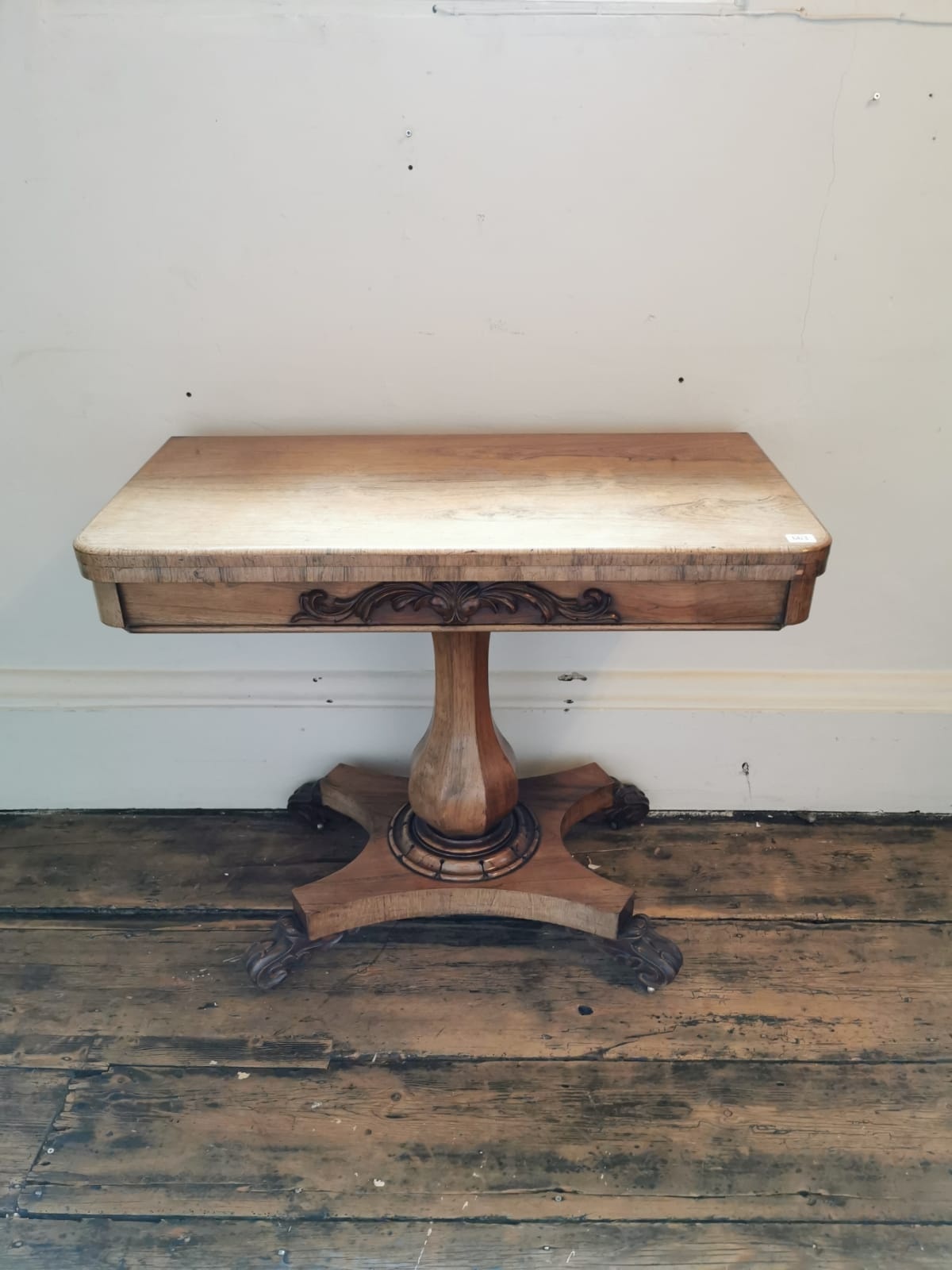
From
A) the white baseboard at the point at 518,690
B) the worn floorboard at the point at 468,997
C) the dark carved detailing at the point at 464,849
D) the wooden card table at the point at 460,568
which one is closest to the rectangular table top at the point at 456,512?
the wooden card table at the point at 460,568

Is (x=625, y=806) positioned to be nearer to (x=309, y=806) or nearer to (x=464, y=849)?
(x=464, y=849)

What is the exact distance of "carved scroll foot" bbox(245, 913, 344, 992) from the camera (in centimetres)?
147

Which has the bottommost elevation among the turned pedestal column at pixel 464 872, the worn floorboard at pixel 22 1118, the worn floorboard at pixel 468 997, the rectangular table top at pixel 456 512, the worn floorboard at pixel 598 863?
the worn floorboard at pixel 598 863

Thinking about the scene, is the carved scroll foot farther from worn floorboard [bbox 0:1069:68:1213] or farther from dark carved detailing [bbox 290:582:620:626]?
dark carved detailing [bbox 290:582:620:626]

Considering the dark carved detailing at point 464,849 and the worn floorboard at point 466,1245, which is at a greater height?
the dark carved detailing at point 464,849

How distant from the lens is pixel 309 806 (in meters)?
1.76

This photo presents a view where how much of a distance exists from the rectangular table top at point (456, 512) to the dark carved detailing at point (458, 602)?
4cm

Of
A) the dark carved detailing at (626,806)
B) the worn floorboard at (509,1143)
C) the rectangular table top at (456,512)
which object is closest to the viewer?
the rectangular table top at (456,512)

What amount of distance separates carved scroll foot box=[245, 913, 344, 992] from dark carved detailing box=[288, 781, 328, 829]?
0.90ft

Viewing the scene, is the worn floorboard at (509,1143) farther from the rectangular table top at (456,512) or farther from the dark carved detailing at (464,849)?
the rectangular table top at (456,512)

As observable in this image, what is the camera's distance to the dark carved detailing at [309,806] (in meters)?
1.76

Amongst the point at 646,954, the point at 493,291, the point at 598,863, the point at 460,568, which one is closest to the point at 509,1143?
the point at 646,954

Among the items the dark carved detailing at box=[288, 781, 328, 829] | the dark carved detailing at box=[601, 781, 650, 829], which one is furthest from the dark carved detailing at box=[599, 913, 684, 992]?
the dark carved detailing at box=[288, 781, 328, 829]

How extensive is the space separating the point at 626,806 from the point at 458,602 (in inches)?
30.5
